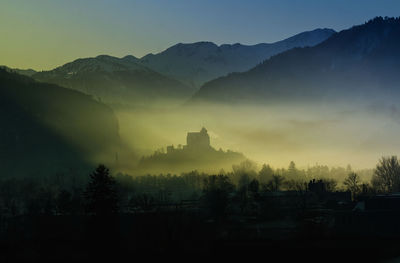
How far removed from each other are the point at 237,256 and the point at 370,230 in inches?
1622

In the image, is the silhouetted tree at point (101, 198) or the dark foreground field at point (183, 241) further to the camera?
the dark foreground field at point (183, 241)

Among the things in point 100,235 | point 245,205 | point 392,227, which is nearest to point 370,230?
point 392,227

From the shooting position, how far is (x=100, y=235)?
104 metres

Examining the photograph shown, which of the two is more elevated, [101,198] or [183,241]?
[101,198]

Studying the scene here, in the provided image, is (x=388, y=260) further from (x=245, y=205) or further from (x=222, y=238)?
(x=245, y=205)

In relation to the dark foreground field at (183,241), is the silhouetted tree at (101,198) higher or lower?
higher

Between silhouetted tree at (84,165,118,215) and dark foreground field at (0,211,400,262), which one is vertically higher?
silhouetted tree at (84,165,118,215)

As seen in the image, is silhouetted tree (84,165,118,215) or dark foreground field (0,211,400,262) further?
dark foreground field (0,211,400,262)

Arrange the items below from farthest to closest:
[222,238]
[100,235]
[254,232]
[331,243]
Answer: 1. [254,232]
2. [222,238]
3. [331,243]
4. [100,235]

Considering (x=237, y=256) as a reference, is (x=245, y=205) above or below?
above

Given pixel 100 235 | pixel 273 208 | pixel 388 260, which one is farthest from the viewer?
pixel 273 208

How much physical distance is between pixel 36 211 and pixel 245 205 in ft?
207

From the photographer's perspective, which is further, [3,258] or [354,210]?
[354,210]

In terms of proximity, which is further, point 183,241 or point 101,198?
point 183,241
